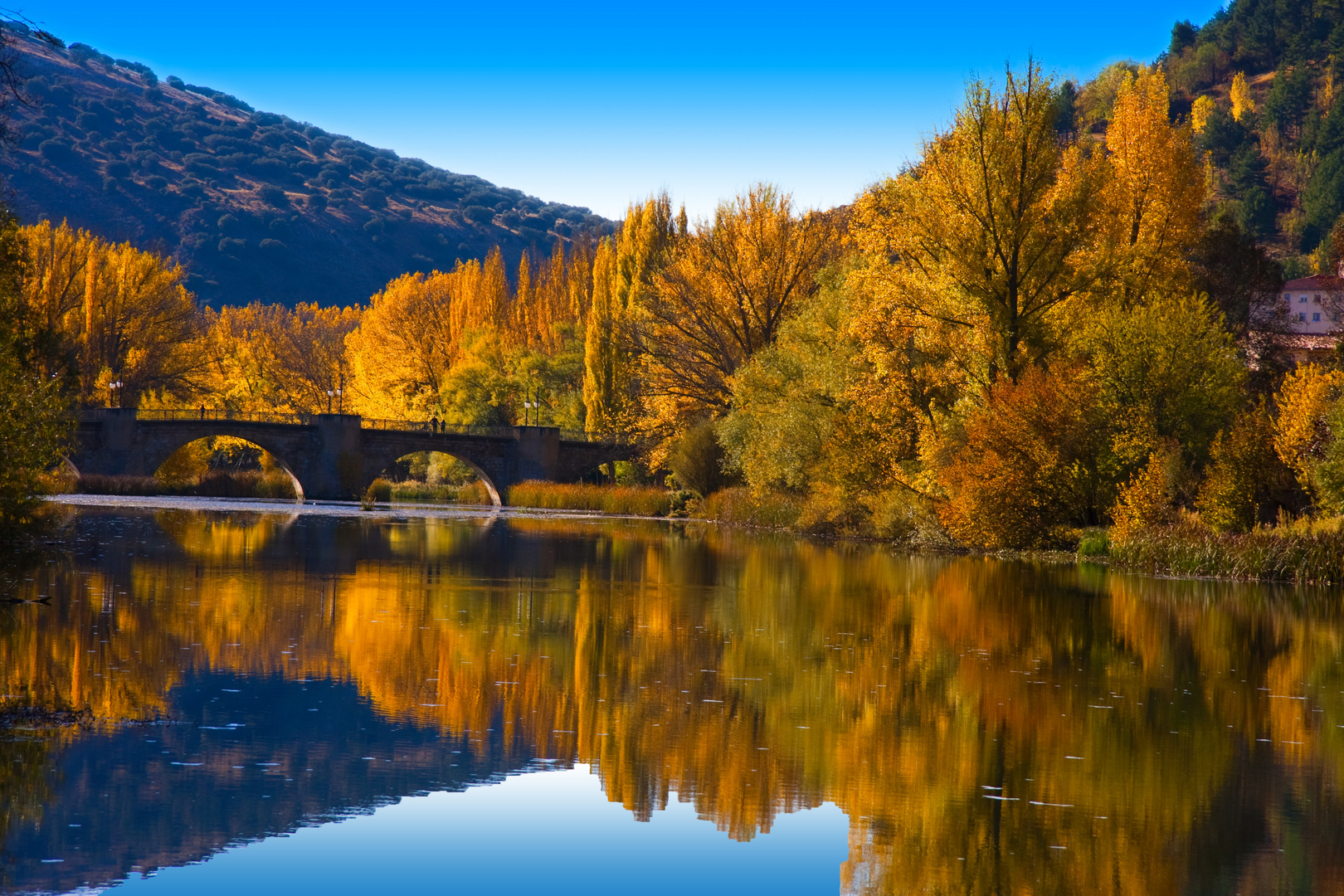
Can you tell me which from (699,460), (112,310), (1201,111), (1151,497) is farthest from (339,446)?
(1201,111)

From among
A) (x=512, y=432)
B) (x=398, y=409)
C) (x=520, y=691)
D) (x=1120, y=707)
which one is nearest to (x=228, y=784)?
(x=520, y=691)

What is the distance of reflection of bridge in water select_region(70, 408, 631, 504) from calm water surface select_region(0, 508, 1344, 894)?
43918 millimetres

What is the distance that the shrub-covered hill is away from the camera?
14838 centimetres

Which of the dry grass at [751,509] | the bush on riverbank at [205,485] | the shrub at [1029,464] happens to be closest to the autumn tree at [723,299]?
the dry grass at [751,509]

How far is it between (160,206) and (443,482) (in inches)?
3903

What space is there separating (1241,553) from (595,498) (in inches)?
1435

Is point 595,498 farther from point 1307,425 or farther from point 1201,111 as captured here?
point 1201,111

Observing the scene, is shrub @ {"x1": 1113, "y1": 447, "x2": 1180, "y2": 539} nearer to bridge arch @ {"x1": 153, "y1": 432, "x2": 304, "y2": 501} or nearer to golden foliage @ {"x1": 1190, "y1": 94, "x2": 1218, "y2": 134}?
bridge arch @ {"x1": 153, "y1": 432, "x2": 304, "y2": 501}

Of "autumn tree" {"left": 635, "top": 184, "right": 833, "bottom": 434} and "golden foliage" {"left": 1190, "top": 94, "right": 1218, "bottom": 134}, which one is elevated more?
"golden foliage" {"left": 1190, "top": 94, "right": 1218, "bottom": 134}

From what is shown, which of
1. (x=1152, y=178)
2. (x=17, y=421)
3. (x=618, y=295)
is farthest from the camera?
(x=618, y=295)

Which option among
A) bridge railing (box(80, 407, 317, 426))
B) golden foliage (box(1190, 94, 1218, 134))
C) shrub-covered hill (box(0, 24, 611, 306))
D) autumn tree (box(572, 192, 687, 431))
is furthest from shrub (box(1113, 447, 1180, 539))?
shrub-covered hill (box(0, 24, 611, 306))

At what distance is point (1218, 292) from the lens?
44.2 metres

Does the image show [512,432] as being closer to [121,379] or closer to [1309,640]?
[121,379]

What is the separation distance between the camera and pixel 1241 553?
87.4 feet
